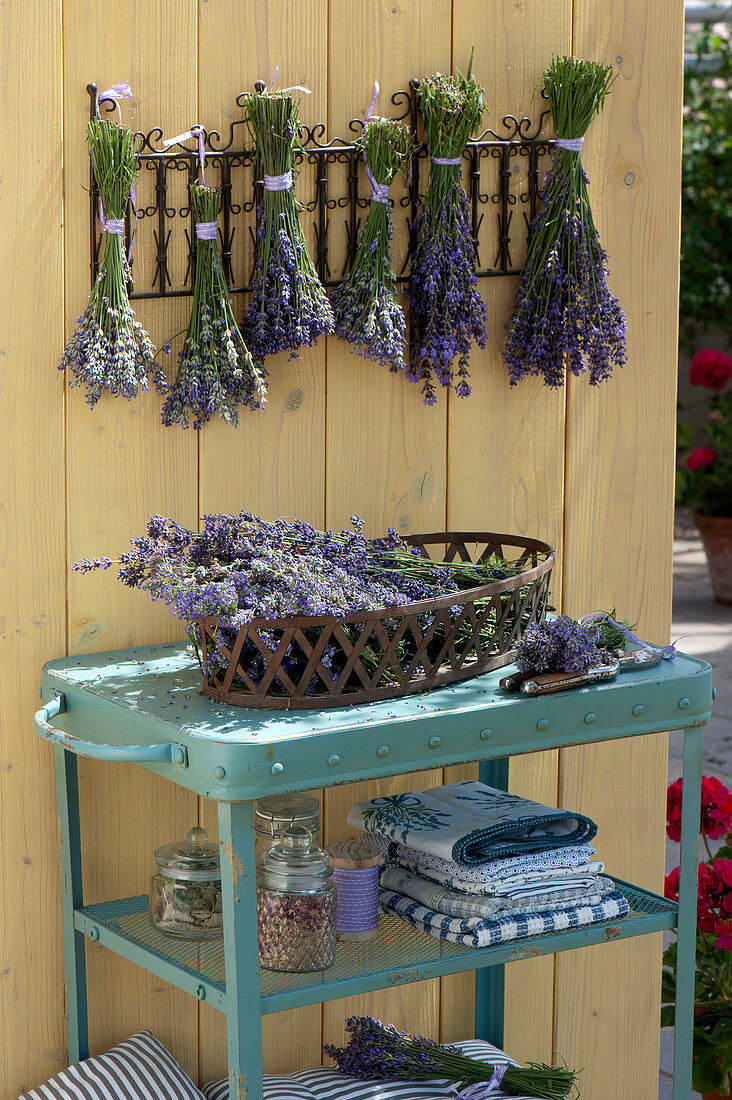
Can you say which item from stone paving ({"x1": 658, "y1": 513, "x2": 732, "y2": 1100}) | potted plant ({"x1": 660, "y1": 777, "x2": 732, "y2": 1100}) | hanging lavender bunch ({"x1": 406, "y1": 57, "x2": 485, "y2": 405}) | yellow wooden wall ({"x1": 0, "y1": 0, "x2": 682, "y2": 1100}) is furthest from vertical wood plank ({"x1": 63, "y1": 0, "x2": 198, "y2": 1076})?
stone paving ({"x1": 658, "y1": 513, "x2": 732, "y2": 1100})

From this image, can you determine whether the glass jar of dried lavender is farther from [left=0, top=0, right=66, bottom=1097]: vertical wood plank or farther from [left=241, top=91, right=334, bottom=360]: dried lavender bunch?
[left=241, top=91, right=334, bottom=360]: dried lavender bunch

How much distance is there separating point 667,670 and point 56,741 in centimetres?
79

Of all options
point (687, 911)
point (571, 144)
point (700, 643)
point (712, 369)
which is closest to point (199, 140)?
point (571, 144)

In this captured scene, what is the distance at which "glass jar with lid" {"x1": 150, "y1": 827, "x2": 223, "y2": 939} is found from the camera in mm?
1766

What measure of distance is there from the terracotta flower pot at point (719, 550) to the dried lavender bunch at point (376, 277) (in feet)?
14.4

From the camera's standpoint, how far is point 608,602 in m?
2.28

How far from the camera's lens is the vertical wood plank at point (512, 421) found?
2072mm

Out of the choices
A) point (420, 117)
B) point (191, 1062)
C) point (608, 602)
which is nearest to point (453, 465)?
point (608, 602)

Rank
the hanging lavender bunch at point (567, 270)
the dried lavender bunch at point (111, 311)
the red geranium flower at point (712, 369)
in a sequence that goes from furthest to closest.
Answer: the red geranium flower at point (712, 369) < the hanging lavender bunch at point (567, 270) < the dried lavender bunch at point (111, 311)

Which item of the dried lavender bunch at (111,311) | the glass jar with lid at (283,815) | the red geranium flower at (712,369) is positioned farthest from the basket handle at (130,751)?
the red geranium flower at (712,369)

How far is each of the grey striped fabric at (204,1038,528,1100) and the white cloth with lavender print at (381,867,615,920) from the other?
280 millimetres

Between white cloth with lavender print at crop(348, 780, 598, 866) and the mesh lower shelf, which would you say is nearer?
the mesh lower shelf

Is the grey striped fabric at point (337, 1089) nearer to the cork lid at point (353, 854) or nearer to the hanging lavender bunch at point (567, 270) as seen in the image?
the cork lid at point (353, 854)

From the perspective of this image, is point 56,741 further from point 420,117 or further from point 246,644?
point 420,117
